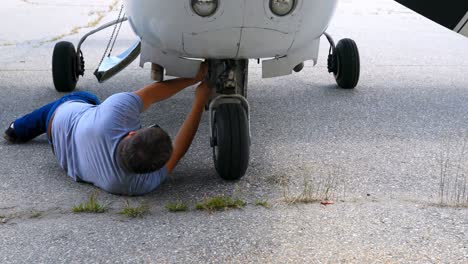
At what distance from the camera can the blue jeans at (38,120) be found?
475cm

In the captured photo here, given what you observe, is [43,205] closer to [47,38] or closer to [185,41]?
[185,41]

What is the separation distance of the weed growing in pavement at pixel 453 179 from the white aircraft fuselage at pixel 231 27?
3.56ft

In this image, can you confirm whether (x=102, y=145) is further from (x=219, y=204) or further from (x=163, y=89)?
(x=163, y=89)

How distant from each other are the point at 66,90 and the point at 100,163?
2.93m

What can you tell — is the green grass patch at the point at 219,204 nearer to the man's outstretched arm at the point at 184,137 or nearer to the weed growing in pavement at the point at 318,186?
the weed growing in pavement at the point at 318,186

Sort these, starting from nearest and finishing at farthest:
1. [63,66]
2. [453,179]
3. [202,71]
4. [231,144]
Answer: [231,144] → [453,179] → [202,71] → [63,66]

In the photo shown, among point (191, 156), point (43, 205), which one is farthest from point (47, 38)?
point (43, 205)

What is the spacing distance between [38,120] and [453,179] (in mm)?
2602

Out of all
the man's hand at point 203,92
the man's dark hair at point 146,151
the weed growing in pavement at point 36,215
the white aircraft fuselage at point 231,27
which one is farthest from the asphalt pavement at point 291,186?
the white aircraft fuselage at point 231,27

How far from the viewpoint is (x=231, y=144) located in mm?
3979

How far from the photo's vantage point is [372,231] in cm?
338

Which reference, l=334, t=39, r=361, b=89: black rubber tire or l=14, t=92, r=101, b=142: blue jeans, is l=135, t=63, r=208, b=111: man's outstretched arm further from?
l=334, t=39, r=361, b=89: black rubber tire

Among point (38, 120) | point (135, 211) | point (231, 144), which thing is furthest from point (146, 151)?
point (38, 120)

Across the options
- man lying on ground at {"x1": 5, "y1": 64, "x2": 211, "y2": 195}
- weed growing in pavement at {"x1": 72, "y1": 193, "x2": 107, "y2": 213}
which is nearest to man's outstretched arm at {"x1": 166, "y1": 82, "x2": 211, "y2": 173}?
man lying on ground at {"x1": 5, "y1": 64, "x2": 211, "y2": 195}
